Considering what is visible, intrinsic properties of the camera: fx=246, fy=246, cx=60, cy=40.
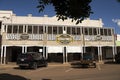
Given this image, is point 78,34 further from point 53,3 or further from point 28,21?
point 53,3

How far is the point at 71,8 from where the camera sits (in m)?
8.32

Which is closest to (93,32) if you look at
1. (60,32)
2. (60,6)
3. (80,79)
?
(60,32)

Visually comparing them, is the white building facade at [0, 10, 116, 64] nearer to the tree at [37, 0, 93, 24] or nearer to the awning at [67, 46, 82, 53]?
the awning at [67, 46, 82, 53]

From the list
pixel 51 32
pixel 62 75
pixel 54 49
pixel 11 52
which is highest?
pixel 51 32

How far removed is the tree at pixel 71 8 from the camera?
8.23m

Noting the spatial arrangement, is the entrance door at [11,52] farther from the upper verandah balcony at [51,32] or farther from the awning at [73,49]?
the awning at [73,49]

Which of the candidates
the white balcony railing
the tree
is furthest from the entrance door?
the tree

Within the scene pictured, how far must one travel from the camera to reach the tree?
8.23m

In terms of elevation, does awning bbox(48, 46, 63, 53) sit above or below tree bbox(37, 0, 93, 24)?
below

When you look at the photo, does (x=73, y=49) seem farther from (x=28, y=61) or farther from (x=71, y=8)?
(x=71, y=8)

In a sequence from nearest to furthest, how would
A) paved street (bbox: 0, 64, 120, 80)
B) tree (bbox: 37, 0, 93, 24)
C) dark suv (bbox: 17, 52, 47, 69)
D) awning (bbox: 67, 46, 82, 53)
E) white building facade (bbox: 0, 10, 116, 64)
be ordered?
tree (bbox: 37, 0, 93, 24), paved street (bbox: 0, 64, 120, 80), dark suv (bbox: 17, 52, 47, 69), white building facade (bbox: 0, 10, 116, 64), awning (bbox: 67, 46, 82, 53)

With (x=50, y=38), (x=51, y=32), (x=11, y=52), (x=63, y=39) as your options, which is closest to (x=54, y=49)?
(x=50, y=38)

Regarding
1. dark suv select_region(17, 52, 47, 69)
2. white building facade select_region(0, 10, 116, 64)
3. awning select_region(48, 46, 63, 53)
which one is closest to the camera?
dark suv select_region(17, 52, 47, 69)

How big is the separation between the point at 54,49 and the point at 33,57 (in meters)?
10.6
